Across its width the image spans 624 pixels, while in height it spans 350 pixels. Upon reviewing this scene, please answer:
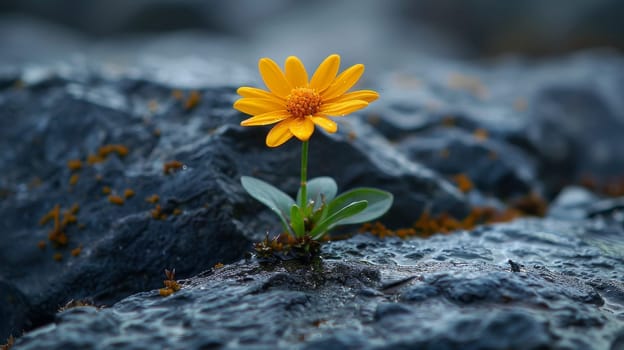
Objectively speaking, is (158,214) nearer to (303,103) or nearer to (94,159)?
(94,159)

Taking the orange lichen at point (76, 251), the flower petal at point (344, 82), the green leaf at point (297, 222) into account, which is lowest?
the orange lichen at point (76, 251)

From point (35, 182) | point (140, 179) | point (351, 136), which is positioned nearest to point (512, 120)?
point (351, 136)

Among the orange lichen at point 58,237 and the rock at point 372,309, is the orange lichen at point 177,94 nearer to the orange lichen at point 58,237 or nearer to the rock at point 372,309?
the orange lichen at point 58,237

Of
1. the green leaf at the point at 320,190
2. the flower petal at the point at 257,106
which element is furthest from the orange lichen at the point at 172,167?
the flower petal at the point at 257,106

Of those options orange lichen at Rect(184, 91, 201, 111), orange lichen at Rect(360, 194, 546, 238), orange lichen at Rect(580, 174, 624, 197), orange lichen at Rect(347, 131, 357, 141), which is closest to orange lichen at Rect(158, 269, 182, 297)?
orange lichen at Rect(360, 194, 546, 238)

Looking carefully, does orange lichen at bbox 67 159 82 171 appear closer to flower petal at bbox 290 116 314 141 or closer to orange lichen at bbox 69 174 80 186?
orange lichen at bbox 69 174 80 186

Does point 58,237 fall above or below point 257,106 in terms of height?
below

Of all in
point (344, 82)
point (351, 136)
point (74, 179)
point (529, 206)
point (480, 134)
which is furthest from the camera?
point (480, 134)

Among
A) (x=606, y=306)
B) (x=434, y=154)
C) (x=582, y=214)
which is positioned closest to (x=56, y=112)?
(x=434, y=154)

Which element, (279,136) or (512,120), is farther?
(512,120)
